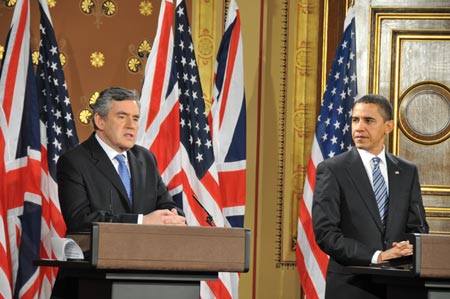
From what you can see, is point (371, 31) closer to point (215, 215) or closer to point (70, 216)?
point (215, 215)

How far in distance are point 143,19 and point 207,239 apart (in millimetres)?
3433

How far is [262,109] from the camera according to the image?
662 cm

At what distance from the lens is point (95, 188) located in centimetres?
404

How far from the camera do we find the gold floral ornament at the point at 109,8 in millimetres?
6574

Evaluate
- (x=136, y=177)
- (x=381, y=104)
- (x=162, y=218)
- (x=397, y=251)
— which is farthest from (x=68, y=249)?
(x=381, y=104)

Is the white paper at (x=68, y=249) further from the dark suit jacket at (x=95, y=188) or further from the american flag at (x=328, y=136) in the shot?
the american flag at (x=328, y=136)

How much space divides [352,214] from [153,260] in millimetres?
1388

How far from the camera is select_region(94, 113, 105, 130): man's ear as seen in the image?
4.32m

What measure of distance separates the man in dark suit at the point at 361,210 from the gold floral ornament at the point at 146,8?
2486 millimetres

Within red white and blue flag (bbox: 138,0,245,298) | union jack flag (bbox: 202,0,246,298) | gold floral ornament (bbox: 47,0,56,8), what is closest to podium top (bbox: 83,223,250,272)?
red white and blue flag (bbox: 138,0,245,298)

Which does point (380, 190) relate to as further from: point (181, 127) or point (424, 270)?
point (181, 127)

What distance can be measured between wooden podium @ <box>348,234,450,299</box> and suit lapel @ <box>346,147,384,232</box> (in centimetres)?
52

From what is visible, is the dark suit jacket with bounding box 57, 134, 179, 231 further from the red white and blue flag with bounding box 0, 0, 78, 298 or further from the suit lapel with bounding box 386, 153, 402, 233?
the red white and blue flag with bounding box 0, 0, 78, 298

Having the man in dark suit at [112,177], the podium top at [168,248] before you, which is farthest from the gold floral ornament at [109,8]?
the podium top at [168,248]
